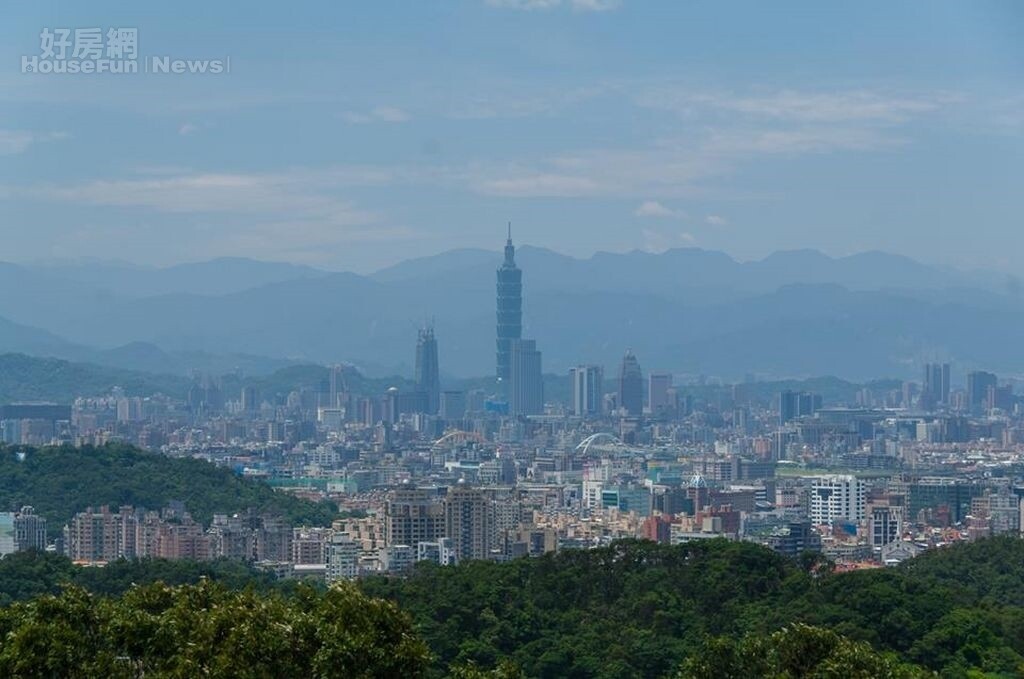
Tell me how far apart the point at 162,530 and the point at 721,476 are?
28.1 m

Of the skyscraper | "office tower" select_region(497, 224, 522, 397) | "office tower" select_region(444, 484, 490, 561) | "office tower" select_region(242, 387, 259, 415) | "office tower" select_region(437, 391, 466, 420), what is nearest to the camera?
"office tower" select_region(444, 484, 490, 561)

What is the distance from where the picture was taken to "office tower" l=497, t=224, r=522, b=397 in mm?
96100

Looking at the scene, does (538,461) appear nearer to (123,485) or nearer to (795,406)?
(795,406)

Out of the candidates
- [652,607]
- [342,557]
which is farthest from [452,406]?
[652,607]

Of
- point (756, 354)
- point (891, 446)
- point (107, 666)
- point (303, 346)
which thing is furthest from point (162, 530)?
point (303, 346)

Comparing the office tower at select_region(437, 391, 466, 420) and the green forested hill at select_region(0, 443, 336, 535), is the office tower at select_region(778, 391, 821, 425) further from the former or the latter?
the green forested hill at select_region(0, 443, 336, 535)

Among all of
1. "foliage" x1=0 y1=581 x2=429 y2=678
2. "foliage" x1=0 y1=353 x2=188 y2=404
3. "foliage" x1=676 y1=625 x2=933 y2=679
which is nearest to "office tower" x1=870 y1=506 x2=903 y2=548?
"foliage" x1=676 y1=625 x2=933 y2=679

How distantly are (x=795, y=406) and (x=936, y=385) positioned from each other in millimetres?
11258

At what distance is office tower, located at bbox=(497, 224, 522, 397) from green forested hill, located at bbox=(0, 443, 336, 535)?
173 feet

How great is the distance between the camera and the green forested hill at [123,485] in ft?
130

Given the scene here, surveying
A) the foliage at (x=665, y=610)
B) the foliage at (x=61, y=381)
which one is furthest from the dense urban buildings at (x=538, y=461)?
the foliage at (x=665, y=610)

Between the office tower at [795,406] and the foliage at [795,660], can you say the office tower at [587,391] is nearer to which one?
the office tower at [795,406]

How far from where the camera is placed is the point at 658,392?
92.4 metres

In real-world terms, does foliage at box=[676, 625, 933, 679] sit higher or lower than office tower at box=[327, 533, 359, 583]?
higher
